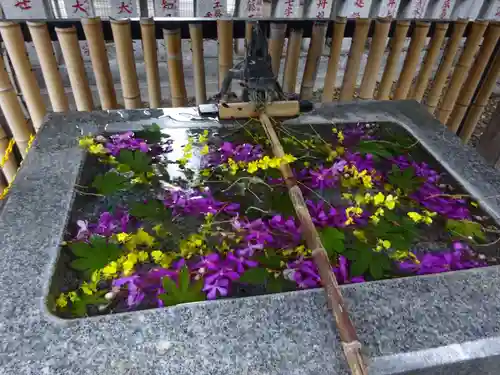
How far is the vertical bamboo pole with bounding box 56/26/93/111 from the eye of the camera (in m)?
2.09

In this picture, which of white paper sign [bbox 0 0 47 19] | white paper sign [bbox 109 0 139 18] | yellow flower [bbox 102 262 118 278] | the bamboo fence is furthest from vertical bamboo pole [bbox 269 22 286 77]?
white paper sign [bbox 0 0 47 19]

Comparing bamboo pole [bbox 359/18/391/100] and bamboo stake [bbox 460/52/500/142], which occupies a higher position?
bamboo pole [bbox 359/18/391/100]

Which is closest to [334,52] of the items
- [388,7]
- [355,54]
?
[355,54]

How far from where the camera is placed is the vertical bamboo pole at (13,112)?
2.12 m

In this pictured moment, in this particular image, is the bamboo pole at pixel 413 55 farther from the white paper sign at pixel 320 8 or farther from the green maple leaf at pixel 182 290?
the green maple leaf at pixel 182 290

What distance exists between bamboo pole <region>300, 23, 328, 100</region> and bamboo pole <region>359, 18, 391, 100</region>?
1.22ft

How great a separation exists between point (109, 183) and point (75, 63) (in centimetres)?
111

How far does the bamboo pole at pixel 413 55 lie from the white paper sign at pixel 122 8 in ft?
8.91

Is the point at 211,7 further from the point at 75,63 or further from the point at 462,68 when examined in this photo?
Answer: the point at 462,68

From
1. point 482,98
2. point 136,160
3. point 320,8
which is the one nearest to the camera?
point 136,160

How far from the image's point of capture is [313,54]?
2.54m

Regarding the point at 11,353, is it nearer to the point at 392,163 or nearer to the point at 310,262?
the point at 310,262

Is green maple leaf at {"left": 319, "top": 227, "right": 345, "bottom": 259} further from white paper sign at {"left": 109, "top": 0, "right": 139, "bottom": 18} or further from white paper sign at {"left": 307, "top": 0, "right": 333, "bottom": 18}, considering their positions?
white paper sign at {"left": 307, "top": 0, "right": 333, "bottom": 18}

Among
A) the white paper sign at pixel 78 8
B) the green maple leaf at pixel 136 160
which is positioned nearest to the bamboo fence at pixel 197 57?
the green maple leaf at pixel 136 160
